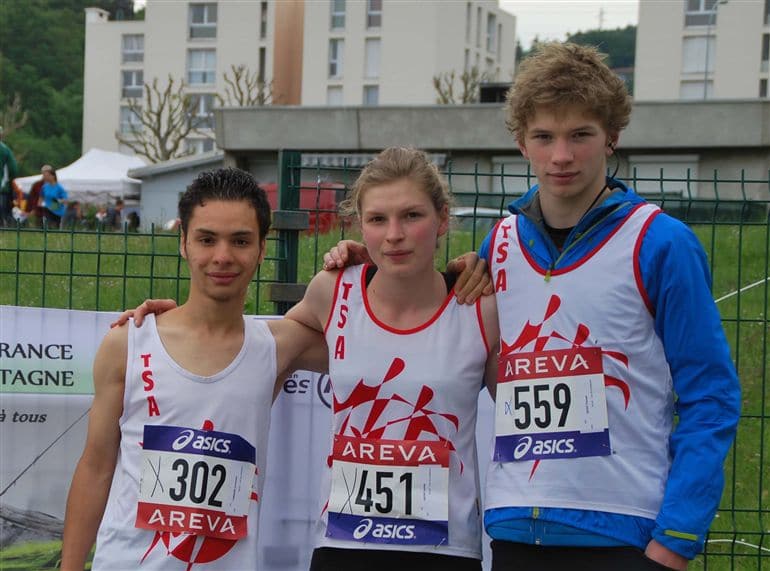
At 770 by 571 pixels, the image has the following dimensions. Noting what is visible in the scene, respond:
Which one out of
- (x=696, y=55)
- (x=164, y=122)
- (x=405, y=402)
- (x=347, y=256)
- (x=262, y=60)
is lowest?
(x=405, y=402)

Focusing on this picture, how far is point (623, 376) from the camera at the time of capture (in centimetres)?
318

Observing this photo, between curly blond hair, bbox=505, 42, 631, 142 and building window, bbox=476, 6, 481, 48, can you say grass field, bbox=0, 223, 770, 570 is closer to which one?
curly blond hair, bbox=505, 42, 631, 142

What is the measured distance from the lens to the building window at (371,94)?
66562 millimetres

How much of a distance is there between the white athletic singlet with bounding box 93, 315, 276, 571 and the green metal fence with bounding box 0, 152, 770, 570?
1.47 m

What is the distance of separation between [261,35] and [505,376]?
227 feet

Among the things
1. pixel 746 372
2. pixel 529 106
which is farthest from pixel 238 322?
pixel 746 372

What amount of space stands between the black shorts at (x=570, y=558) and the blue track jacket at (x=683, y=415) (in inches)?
1.1

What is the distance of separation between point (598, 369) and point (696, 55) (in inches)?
2391

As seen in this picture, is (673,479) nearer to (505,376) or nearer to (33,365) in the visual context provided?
(505,376)

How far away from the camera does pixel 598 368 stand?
10.5 ft

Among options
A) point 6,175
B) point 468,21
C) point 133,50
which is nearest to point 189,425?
point 6,175

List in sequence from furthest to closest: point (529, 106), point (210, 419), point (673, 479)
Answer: point (210, 419) → point (529, 106) → point (673, 479)

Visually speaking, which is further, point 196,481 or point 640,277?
point 196,481

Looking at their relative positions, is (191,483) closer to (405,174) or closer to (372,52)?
(405,174)
